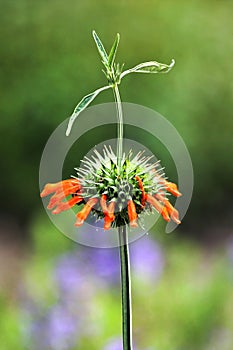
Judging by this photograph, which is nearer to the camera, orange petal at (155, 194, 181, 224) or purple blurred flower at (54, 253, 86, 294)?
orange petal at (155, 194, 181, 224)

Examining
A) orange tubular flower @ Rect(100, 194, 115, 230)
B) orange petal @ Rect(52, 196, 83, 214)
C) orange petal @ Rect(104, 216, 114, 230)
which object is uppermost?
orange petal @ Rect(52, 196, 83, 214)

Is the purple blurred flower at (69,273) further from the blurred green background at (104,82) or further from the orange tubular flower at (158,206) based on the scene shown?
the blurred green background at (104,82)

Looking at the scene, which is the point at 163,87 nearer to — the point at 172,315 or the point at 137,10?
the point at 137,10

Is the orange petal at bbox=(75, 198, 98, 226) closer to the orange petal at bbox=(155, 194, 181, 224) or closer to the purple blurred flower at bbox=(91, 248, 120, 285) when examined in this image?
the orange petal at bbox=(155, 194, 181, 224)

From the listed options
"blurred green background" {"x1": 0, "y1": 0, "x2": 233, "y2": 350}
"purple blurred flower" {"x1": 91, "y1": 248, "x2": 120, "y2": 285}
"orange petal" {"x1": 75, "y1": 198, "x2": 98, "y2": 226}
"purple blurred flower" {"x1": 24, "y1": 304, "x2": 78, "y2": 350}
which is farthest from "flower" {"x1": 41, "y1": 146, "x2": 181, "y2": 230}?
"blurred green background" {"x1": 0, "y1": 0, "x2": 233, "y2": 350}

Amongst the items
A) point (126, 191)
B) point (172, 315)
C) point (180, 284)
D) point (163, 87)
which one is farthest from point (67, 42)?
point (126, 191)

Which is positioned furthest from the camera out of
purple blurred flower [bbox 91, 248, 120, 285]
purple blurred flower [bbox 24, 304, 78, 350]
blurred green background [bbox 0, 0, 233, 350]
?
blurred green background [bbox 0, 0, 233, 350]

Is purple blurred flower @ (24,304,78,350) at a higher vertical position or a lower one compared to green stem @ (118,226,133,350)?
higher

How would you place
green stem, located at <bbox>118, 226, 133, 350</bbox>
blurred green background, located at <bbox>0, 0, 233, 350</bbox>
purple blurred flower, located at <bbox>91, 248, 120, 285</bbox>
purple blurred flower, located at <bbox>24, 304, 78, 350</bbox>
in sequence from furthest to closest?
1. blurred green background, located at <bbox>0, 0, 233, 350</bbox>
2. purple blurred flower, located at <bbox>91, 248, 120, 285</bbox>
3. purple blurred flower, located at <bbox>24, 304, 78, 350</bbox>
4. green stem, located at <bbox>118, 226, 133, 350</bbox>
